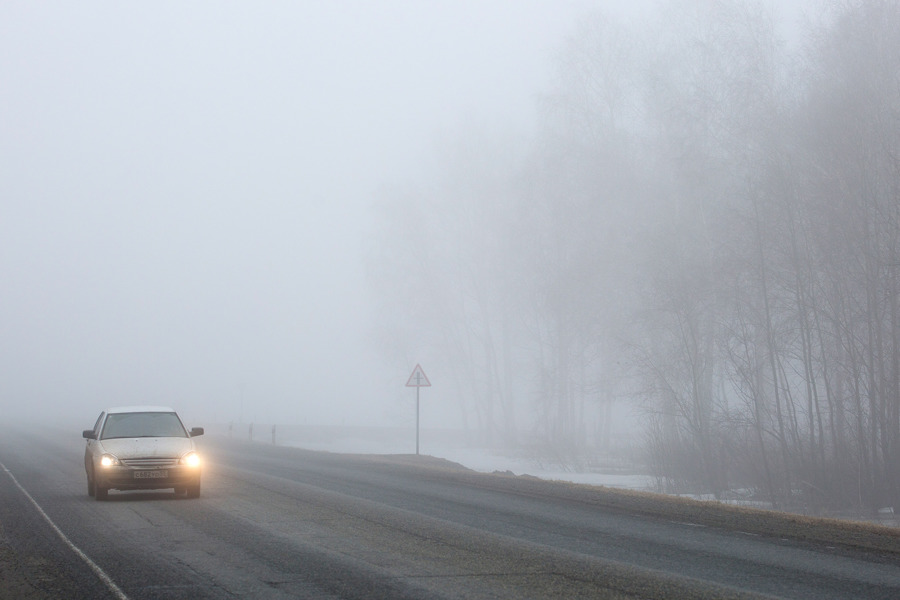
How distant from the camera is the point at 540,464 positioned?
33.9 metres

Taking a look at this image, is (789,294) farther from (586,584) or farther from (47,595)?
(47,595)

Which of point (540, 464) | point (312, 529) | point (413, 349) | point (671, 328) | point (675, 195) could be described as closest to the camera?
point (312, 529)

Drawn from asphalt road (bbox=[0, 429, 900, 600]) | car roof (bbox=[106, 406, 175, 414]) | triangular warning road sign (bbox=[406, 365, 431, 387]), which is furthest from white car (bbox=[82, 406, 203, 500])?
triangular warning road sign (bbox=[406, 365, 431, 387])

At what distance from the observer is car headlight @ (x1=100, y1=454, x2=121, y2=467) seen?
1627 centimetres

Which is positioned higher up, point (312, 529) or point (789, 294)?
point (789, 294)

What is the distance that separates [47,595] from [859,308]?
1842 centimetres

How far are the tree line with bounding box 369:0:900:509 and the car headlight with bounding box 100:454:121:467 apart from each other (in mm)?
13817

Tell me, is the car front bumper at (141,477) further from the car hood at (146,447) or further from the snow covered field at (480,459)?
the snow covered field at (480,459)

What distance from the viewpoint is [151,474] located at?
1639 cm

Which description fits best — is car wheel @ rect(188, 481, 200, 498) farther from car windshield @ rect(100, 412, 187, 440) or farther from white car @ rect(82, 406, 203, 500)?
car windshield @ rect(100, 412, 187, 440)

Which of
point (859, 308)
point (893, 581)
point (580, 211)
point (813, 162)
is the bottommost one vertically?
point (893, 581)

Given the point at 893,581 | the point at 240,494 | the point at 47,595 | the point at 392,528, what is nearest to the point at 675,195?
the point at 240,494

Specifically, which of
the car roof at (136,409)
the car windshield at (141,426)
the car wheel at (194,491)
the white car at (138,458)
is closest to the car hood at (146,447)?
the white car at (138,458)

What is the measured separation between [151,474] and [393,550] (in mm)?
7317
